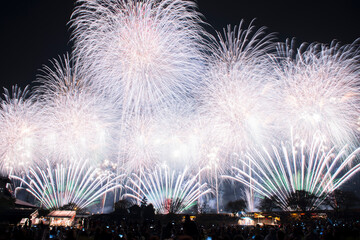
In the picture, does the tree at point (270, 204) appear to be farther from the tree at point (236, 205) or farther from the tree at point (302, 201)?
the tree at point (236, 205)

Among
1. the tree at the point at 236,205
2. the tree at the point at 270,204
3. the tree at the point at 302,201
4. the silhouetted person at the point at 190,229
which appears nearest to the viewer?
the silhouetted person at the point at 190,229

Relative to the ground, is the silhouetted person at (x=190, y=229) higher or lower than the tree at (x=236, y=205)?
higher

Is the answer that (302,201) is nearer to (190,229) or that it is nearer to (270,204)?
(270,204)

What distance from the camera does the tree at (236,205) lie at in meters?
82.9

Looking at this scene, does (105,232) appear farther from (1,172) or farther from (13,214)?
(1,172)

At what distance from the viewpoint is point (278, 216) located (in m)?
47.3

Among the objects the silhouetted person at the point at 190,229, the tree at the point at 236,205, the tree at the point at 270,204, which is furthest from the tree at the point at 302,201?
the silhouetted person at the point at 190,229

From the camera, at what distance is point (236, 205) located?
276ft

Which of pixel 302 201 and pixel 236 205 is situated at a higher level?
pixel 302 201

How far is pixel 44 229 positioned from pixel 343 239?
17276 millimetres

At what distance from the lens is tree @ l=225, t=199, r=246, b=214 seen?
272 feet

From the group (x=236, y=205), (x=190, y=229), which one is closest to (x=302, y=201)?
(x=236, y=205)

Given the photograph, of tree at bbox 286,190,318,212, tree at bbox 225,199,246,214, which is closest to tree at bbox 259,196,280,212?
tree at bbox 286,190,318,212

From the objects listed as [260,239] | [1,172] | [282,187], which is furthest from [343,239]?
[282,187]
